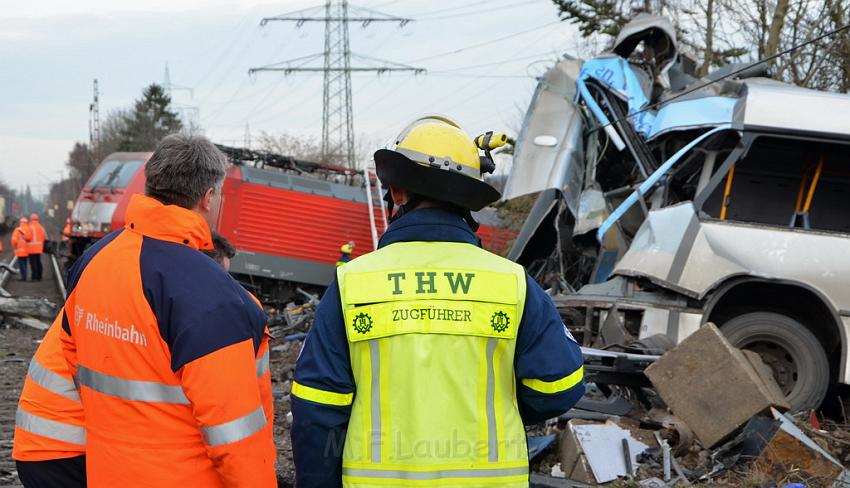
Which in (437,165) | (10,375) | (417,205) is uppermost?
(437,165)

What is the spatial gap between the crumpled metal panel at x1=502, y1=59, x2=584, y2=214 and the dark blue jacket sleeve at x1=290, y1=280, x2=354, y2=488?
21.2 feet

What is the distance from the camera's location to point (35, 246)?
18188mm

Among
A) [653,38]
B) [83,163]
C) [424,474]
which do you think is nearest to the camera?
[424,474]

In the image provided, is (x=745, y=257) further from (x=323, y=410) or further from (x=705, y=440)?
(x=323, y=410)

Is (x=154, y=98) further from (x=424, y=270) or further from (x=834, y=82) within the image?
(x=424, y=270)

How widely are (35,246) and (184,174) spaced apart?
1778cm

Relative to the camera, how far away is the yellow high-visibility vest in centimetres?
193

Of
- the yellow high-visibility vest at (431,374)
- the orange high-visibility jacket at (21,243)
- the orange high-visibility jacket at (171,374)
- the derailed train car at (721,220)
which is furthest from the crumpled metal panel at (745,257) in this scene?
the orange high-visibility jacket at (21,243)

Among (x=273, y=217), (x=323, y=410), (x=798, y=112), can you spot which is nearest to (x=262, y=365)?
(x=323, y=410)

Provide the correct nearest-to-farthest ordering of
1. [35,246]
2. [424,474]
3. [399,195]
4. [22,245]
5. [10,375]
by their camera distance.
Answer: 1. [424,474]
2. [399,195]
3. [10,375]
4. [22,245]
5. [35,246]

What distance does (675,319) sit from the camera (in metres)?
6.34

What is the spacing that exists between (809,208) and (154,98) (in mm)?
48754

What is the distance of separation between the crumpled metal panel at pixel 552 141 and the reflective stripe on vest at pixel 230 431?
6.40 m

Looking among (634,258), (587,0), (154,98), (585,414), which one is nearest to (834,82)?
(587,0)
